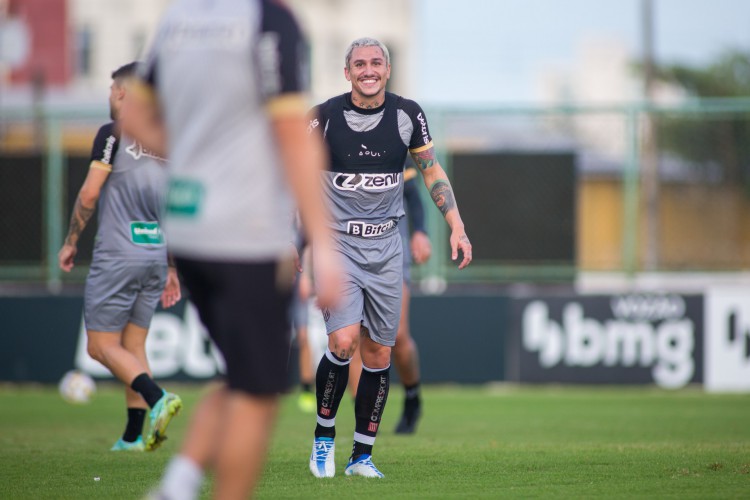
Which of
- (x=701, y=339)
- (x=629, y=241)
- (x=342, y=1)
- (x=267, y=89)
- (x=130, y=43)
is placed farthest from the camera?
(x=342, y=1)

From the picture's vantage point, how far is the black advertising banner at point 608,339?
13.2m

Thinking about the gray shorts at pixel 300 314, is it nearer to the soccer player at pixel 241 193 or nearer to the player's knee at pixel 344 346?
the player's knee at pixel 344 346

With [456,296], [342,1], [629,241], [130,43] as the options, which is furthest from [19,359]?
[342,1]

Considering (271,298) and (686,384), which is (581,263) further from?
(271,298)

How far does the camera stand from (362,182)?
20.5ft

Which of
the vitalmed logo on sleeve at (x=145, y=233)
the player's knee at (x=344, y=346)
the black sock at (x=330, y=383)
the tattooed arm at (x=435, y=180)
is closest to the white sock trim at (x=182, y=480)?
the player's knee at (x=344, y=346)

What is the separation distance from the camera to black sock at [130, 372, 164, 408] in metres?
7.07

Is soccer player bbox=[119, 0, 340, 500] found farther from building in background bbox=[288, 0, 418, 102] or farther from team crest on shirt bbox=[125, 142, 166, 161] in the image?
building in background bbox=[288, 0, 418, 102]

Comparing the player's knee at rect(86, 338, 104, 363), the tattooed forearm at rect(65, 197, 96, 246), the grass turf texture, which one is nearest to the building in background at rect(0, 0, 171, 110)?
the grass turf texture

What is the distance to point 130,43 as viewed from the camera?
44781 mm

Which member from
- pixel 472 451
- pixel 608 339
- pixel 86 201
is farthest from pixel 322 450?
pixel 608 339

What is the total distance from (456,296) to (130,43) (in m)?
34.3

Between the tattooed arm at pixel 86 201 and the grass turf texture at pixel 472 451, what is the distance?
4.36 ft

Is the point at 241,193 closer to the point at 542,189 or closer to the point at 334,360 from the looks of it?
the point at 334,360
